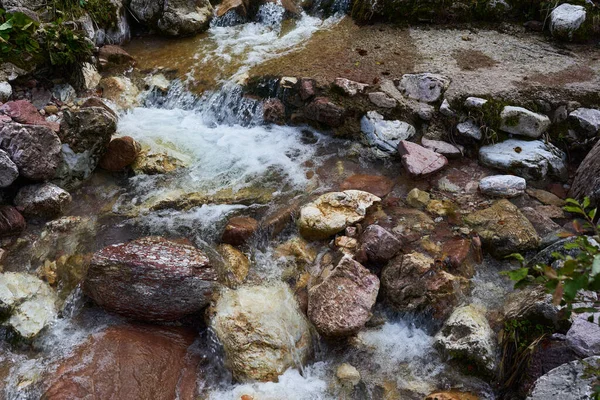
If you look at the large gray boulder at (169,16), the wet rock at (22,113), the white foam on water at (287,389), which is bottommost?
the white foam on water at (287,389)

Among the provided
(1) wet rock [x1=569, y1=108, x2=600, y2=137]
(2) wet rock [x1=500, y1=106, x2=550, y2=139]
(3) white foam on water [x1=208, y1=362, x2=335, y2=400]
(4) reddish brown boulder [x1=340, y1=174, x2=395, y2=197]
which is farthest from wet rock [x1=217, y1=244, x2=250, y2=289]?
(1) wet rock [x1=569, y1=108, x2=600, y2=137]

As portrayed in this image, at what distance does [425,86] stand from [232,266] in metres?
3.29

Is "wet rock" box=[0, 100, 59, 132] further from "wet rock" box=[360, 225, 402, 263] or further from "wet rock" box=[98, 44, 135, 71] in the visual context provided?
"wet rock" box=[360, 225, 402, 263]

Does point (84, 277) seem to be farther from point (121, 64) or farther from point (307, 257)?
point (121, 64)

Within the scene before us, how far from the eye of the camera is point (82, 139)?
4.91 m

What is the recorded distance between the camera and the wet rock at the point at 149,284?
143 inches

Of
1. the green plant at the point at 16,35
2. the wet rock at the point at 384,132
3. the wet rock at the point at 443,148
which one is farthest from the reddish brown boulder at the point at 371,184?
the green plant at the point at 16,35

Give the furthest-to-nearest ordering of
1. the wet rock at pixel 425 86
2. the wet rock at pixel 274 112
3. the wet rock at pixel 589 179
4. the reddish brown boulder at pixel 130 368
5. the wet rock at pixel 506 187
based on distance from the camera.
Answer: the wet rock at pixel 274 112 < the wet rock at pixel 425 86 < the wet rock at pixel 506 187 < the wet rock at pixel 589 179 < the reddish brown boulder at pixel 130 368

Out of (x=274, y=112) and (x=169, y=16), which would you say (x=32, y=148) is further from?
(x=169, y=16)

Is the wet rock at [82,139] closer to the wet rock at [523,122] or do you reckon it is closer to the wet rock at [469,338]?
the wet rock at [469,338]

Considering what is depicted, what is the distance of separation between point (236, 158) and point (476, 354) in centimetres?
343

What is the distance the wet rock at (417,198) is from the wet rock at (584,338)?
6.02 ft

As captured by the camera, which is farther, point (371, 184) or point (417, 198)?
point (371, 184)

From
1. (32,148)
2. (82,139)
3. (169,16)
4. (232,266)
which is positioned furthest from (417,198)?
(169,16)
